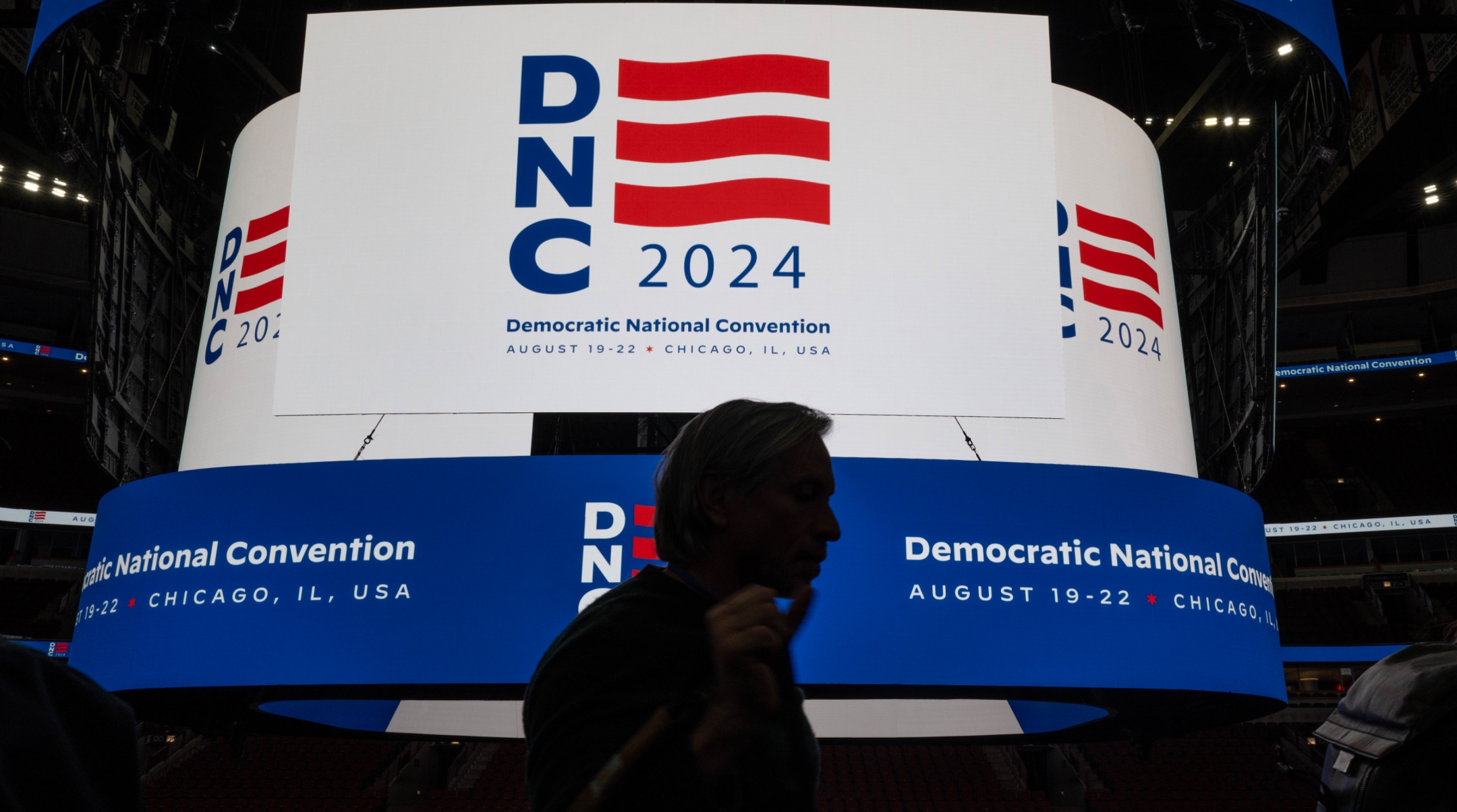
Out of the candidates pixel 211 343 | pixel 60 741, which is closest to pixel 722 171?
pixel 211 343

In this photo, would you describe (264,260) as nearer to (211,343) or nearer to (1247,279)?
(211,343)

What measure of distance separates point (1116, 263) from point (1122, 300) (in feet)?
0.87

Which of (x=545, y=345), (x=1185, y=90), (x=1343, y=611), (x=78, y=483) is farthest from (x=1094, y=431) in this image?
(x=78, y=483)

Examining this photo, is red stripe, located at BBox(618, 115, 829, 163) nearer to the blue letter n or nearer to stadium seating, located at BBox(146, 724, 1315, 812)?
the blue letter n

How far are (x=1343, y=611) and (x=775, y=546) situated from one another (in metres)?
25.2

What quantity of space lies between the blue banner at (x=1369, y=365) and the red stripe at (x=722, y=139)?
20.3 meters

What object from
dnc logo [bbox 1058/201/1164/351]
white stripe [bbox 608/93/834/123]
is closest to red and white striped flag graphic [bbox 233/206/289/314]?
white stripe [bbox 608/93/834/123]

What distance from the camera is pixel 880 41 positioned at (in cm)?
600

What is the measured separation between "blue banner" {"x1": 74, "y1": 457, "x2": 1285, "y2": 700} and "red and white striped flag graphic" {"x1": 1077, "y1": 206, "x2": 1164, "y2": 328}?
5.27 ft

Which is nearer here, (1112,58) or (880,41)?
(880,41)

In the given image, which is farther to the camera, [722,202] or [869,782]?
[869,782]

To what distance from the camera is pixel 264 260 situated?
674cm

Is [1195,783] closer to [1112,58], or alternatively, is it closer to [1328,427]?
[1112,58]

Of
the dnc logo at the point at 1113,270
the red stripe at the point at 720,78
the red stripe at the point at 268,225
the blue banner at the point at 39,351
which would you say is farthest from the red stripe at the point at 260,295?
the blue banner at the point at 39,351
